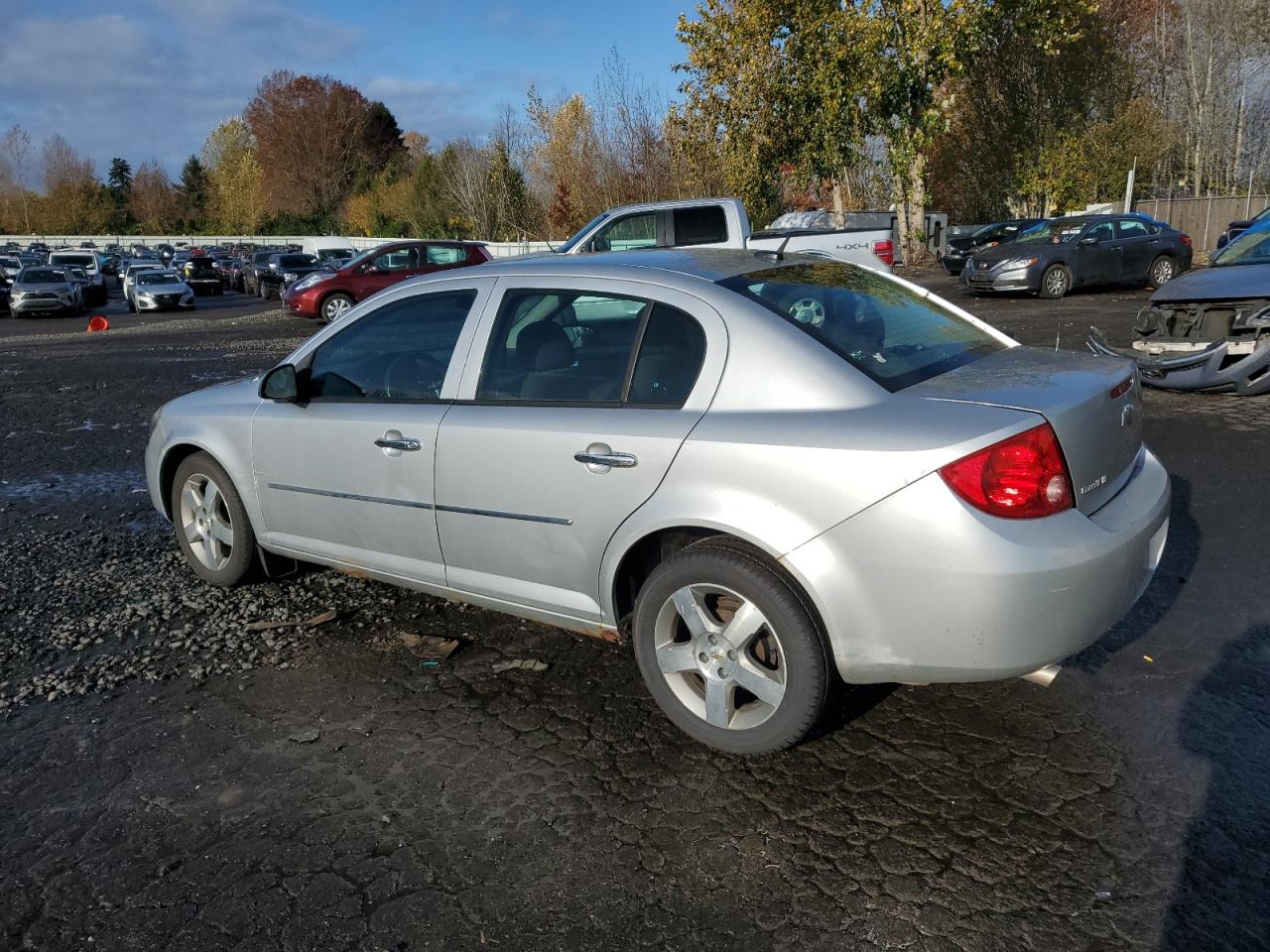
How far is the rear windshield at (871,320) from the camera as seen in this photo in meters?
3.38

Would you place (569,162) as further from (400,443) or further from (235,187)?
(235,187)

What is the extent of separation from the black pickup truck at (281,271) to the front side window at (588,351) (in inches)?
1324

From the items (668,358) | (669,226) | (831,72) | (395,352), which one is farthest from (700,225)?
(831,72)

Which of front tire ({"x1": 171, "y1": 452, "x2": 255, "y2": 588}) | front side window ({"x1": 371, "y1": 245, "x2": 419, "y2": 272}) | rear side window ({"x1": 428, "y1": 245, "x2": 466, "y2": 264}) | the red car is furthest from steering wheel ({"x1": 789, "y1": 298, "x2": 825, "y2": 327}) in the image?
front side window ({"x1": 371, "y1": 245, "x2": 419, "y2": 272})

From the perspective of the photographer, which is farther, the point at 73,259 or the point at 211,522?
the point at 73,259

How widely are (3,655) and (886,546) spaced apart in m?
3.82

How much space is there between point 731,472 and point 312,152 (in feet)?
298

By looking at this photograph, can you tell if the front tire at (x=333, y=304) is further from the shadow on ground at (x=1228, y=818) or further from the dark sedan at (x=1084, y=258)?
the shadow on ground at (x=1228, y=818)

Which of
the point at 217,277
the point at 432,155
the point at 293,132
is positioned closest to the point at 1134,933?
the point at 217,277

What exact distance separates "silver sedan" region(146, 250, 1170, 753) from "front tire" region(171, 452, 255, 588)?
0.39m

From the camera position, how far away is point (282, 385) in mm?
4473

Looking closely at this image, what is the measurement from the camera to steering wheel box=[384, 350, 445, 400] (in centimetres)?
412

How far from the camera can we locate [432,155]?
51.7 metres

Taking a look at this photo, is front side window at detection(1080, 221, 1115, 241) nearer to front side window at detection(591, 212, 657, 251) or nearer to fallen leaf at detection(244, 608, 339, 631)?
front side window at detection(591, 212, 657, 251)
